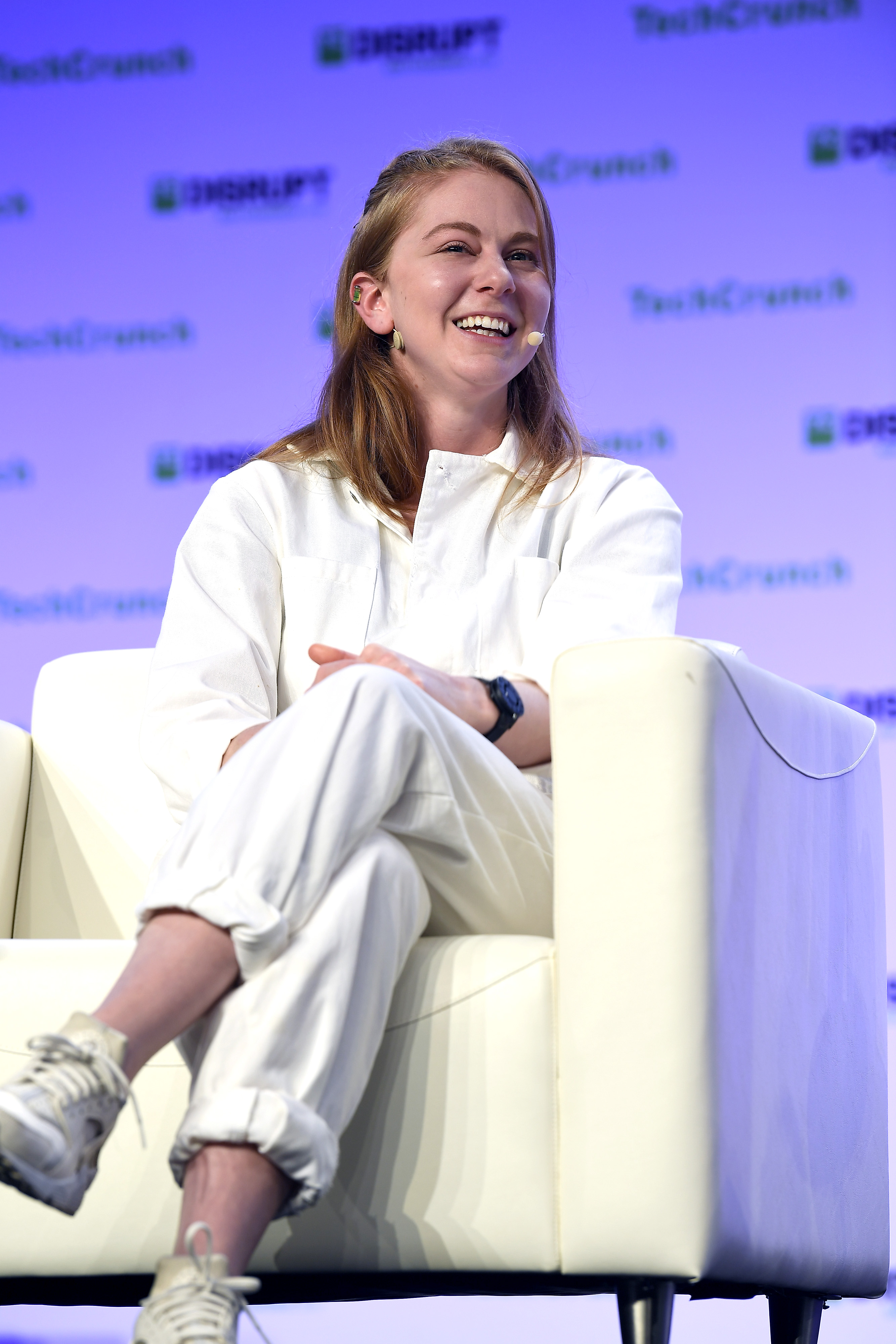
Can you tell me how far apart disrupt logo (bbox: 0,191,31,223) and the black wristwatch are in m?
2.27

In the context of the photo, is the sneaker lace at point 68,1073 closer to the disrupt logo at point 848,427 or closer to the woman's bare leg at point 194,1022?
the woman's bare leg at point 194,1022

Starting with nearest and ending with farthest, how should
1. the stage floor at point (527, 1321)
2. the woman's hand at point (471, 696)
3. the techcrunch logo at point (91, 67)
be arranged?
the woman's hand at point (471, 696) → the stage floor at point (527, 1321) → the techcrunch logo at point (91, 67)

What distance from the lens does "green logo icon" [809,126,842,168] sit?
2.81m

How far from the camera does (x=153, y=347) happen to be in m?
3.07

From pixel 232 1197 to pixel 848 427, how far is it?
211 cm

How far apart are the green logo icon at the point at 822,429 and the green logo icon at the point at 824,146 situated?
493mm

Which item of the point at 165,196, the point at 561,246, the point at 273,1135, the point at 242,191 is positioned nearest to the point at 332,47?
the point at 242,191

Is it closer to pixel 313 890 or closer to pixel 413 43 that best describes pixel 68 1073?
pixel 313 890

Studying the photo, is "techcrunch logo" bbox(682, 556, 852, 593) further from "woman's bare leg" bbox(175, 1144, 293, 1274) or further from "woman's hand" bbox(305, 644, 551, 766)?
"woman's bare leg" bbox(175, 1144, 293, 1274)

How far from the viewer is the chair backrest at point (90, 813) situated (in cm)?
176

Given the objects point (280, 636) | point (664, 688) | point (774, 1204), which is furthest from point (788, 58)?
point (774, 1204)

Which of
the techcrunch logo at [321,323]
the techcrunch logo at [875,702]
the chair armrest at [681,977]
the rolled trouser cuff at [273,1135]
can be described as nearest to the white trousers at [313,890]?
the rolled trouser cuff at [273,1135]

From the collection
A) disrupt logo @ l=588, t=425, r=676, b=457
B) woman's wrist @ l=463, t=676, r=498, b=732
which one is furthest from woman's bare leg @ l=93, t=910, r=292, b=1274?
disrupt logo @ l=588, t=425, r=676, b=457

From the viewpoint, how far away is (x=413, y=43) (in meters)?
2.99
